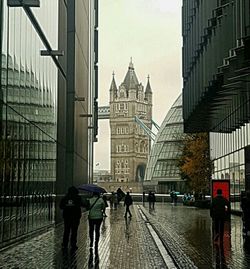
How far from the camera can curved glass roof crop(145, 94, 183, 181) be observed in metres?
124

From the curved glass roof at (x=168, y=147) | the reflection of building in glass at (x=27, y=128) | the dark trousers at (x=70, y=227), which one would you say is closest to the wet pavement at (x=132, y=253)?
the dark trousers at (x=70, y=227)

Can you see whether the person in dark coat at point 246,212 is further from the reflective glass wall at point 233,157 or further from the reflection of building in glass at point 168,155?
the reflection of building in glass at point 168,155

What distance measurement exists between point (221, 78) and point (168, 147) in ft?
328

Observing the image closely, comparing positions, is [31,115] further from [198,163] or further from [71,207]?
[198,163]

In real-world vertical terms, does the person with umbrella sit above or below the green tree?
below

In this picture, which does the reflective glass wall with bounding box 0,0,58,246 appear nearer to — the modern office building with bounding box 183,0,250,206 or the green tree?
the modern office building with bounding box 183,0,250,206

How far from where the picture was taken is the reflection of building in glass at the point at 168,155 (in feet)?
406

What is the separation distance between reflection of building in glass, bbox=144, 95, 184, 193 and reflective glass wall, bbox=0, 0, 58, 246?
89118 mm

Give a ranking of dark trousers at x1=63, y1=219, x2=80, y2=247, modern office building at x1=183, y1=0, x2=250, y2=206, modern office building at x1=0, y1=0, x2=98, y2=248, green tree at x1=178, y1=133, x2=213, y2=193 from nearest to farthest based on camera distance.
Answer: dark trousers at x1=63, y1=219, x2=80, y2=247 < modern office building at x1=0, y1=0, x2=98, y2=248 < modern office building at x1=183, y1=0, x2=250, y2=206 < green tree at x1=178, y1=133, x2=213, y2=193

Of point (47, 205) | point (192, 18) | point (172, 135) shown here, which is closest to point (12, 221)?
point (47, 205)

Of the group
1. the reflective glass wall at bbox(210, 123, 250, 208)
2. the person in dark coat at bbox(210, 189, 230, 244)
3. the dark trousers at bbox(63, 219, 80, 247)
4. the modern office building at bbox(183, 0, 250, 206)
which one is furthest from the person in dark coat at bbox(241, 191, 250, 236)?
the reflective glass wall at bbox(210, 123, 250, 208)

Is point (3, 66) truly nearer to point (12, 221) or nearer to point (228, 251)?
point (12, 221)

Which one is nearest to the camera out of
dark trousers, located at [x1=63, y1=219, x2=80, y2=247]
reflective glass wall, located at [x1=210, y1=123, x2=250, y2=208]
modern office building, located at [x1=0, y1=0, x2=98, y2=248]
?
dark trousers, located at [x1=63, y1=219, x2=80, y2=247]

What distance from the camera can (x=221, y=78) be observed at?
2838 centimetres
